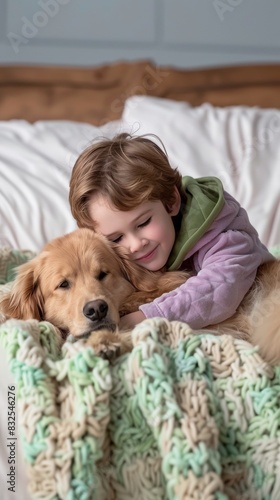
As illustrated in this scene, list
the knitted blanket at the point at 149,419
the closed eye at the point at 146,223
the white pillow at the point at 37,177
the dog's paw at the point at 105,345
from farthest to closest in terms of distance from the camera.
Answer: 1. the white pillow at the point at 37,177
2. the closed eye at the point at 146,223
3. the dog's paw at the point at 105,345
4. the knitted blanket at the point at 149,419

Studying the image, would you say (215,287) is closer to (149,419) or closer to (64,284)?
(64,284)

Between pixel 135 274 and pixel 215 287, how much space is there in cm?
24

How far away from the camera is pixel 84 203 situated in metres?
1.91

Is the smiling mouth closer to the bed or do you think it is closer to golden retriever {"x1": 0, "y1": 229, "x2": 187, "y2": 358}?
golden retriever {"x1": 0, "y1": 229, "x2": 187, "y2": 358}

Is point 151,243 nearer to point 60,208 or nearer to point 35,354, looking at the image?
point 35,354

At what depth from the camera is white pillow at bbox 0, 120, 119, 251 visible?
2.74 m

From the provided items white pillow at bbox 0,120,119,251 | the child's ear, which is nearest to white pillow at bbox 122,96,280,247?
white pillow at bbox 0,120,119,251

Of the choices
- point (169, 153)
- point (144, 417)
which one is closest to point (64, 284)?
point (144, 417)

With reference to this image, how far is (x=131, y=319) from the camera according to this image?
173cm

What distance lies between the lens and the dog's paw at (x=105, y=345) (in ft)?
4.65

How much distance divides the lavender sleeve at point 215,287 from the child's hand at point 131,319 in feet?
0.06

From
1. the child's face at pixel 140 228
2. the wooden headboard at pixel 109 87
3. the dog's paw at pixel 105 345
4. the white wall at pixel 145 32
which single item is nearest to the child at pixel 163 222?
the child's face at pixel 140 228

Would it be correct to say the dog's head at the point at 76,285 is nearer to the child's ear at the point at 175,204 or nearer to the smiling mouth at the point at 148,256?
the smiling mouth at the point at 148,256

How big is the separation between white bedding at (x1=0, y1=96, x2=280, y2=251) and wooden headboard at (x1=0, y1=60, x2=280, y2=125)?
39 cm
